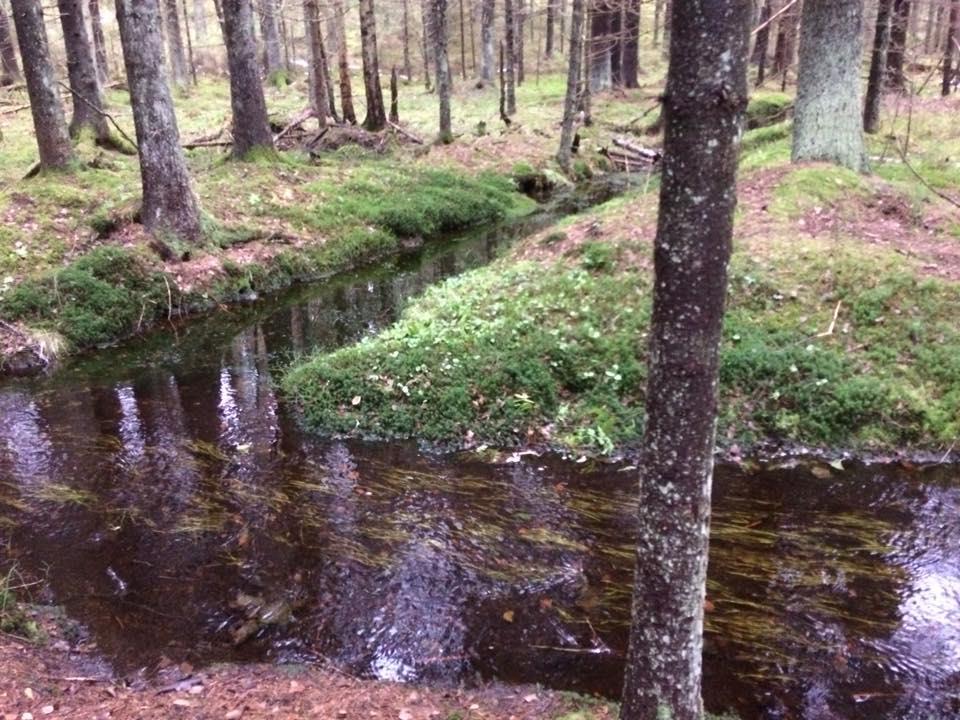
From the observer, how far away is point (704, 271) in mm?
2953

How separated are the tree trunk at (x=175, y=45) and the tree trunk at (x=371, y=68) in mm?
13796

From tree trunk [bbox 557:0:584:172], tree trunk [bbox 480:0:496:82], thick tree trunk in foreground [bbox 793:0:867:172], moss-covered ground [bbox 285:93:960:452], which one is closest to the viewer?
moss-covered ground [bbox 285:93:960:452]

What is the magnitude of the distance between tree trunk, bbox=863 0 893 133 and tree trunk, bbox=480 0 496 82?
820 inches

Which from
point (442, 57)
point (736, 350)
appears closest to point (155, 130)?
point (736, 350)

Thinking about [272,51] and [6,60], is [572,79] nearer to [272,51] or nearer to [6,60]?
[272,51]

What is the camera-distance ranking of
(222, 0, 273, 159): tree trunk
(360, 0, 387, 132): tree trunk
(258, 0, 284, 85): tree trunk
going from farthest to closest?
(258, 0, 284, 85): tree trunk, (360, 0, 387, 132): tree trunk, (222, 0, 273, 159): tree trunk

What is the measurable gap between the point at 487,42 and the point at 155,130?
2597 centimetres

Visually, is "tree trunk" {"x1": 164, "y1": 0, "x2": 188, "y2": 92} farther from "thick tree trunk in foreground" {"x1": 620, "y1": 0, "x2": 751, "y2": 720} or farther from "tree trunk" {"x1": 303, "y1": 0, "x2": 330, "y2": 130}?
"thick tree trunk in foreground" {"x1": 620, "y1": 0, "x2": 751, "y2": 720}

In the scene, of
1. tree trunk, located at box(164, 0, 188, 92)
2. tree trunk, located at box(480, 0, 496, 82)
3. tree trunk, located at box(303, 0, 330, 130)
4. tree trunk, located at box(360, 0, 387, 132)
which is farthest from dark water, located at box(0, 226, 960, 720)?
tree trunk, located at box(480, 0, 496, 82)

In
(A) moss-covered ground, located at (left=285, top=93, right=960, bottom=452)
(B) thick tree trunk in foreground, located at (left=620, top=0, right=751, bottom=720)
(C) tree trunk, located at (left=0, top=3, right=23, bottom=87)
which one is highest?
(C) tree trunk, located at (left=0, top=3, right=23, bottom=87)

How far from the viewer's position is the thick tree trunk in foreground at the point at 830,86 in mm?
11180

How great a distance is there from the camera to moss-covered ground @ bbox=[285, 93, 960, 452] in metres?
7.98

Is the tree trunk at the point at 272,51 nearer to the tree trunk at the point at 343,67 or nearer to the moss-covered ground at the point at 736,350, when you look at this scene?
the tree trunk at the point at 343,67

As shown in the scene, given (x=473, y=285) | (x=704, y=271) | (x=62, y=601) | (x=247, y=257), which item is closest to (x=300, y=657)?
(x=62, y=601)
